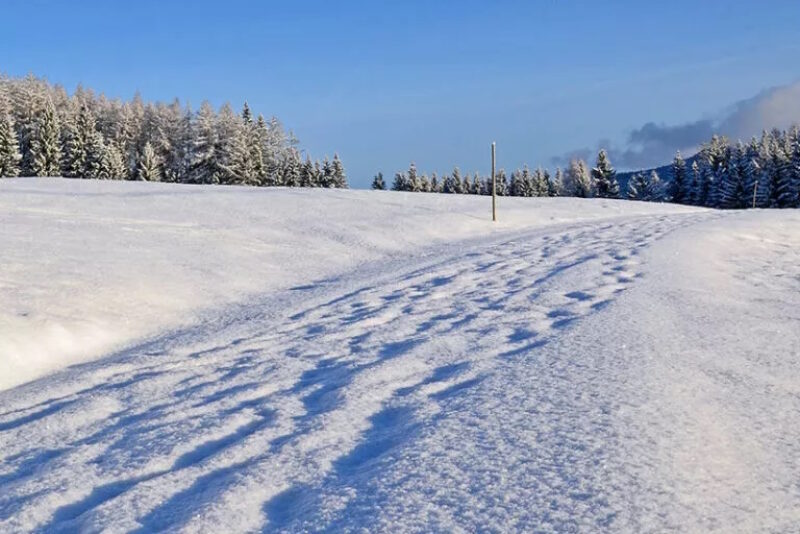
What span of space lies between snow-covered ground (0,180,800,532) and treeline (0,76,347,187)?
4692 cm

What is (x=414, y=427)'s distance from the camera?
3.28 m

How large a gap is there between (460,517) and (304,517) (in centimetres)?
64

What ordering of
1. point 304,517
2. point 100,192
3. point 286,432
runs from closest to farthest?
point 304,517, point 286,432, point 100,192

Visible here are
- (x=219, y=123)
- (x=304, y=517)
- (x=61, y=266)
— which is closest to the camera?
(x=304, y=517)

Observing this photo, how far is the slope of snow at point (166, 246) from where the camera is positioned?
6738 millimetres

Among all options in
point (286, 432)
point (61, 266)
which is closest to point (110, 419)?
point (286, 432)

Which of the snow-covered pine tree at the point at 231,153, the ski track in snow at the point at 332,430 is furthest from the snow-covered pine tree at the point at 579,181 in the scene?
the ski track in snow at the point at 332,430

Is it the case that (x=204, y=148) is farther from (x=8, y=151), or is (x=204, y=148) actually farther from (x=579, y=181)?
(x=579, y=181)

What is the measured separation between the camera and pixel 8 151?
5003 cm

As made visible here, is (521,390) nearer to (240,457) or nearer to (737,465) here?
(737,465)

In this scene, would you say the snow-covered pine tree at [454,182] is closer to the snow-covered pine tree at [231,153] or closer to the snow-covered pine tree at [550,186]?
the snow-covered pine tree at [550,186]

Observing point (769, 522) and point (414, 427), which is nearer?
point (769, 522)

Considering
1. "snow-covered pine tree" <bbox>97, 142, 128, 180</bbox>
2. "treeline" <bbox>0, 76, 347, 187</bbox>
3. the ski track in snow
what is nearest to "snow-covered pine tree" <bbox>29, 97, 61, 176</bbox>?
"treeline" <bbox>0, 76, 347, 187</bbox>

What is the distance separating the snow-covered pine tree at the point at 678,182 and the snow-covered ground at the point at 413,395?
227 ft
